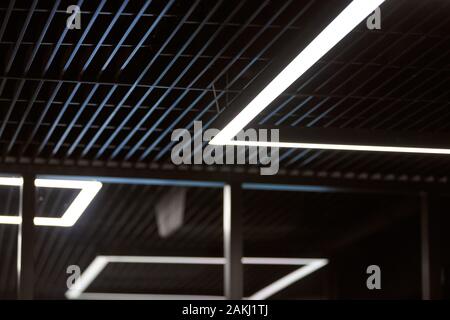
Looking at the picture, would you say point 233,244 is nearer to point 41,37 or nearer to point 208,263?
point 41,37

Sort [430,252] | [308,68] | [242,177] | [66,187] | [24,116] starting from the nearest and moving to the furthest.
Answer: [308,68]
[24,116]
[66,187]
[242,177]
[430,252]

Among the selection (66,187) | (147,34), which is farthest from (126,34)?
(66,187)

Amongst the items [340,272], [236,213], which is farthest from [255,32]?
[340,272]

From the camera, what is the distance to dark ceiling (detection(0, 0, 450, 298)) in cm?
754

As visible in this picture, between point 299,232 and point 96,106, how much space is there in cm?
762

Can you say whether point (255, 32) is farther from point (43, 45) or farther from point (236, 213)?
point (236, 213)

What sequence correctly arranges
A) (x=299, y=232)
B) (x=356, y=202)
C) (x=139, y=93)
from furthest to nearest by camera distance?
1. (x=299, y=232)
2. (x=356, y=202)
3. (x=139, y=93)

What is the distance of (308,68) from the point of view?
645 centimetres

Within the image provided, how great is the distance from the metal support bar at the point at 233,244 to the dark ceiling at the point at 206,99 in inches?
13.5

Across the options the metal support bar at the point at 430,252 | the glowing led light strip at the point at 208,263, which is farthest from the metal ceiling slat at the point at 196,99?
the glowing led light strip at the point at 208,263

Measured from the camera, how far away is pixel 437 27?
25.6 feet

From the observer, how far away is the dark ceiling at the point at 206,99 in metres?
7.54

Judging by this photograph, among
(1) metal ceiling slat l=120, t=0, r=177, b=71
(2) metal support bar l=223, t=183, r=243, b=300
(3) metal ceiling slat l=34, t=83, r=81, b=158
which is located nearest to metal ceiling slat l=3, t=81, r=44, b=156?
(3) metal ceiling slat l=34, t=83, r=81, b=158

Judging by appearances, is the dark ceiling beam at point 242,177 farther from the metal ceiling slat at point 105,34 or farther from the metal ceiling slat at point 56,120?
the metal ceiling slat at point 105,34
